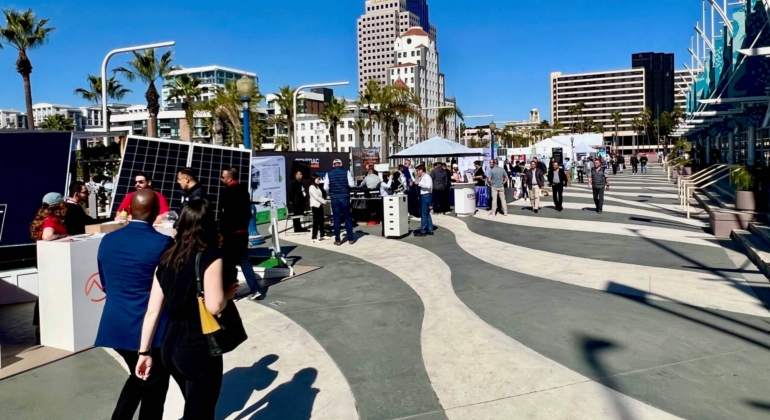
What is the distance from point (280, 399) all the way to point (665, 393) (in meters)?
3.05

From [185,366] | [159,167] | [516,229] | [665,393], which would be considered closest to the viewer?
[185,366]

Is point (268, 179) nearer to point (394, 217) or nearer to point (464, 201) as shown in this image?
point (394, 217)

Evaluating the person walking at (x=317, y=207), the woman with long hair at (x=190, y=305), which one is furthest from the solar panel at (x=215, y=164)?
the woman with long hair at (x=190, y=305)

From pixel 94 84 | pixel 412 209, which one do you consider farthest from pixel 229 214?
pixel 94 84

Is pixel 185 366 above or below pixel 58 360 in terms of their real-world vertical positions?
above

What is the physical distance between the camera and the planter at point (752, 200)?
12.3 metres

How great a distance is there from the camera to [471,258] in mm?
10734

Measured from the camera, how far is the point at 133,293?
3.35 m

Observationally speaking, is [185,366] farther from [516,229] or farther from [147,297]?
[516,229]

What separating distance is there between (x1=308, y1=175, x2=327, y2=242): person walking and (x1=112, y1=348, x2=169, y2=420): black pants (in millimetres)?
9437

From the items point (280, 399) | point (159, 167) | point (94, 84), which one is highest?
point (94, 84)

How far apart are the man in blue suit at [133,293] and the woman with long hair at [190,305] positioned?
0.15 metres

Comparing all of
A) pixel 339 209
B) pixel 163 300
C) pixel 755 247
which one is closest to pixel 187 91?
pixel 339 209

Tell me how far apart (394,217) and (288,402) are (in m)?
9.27
